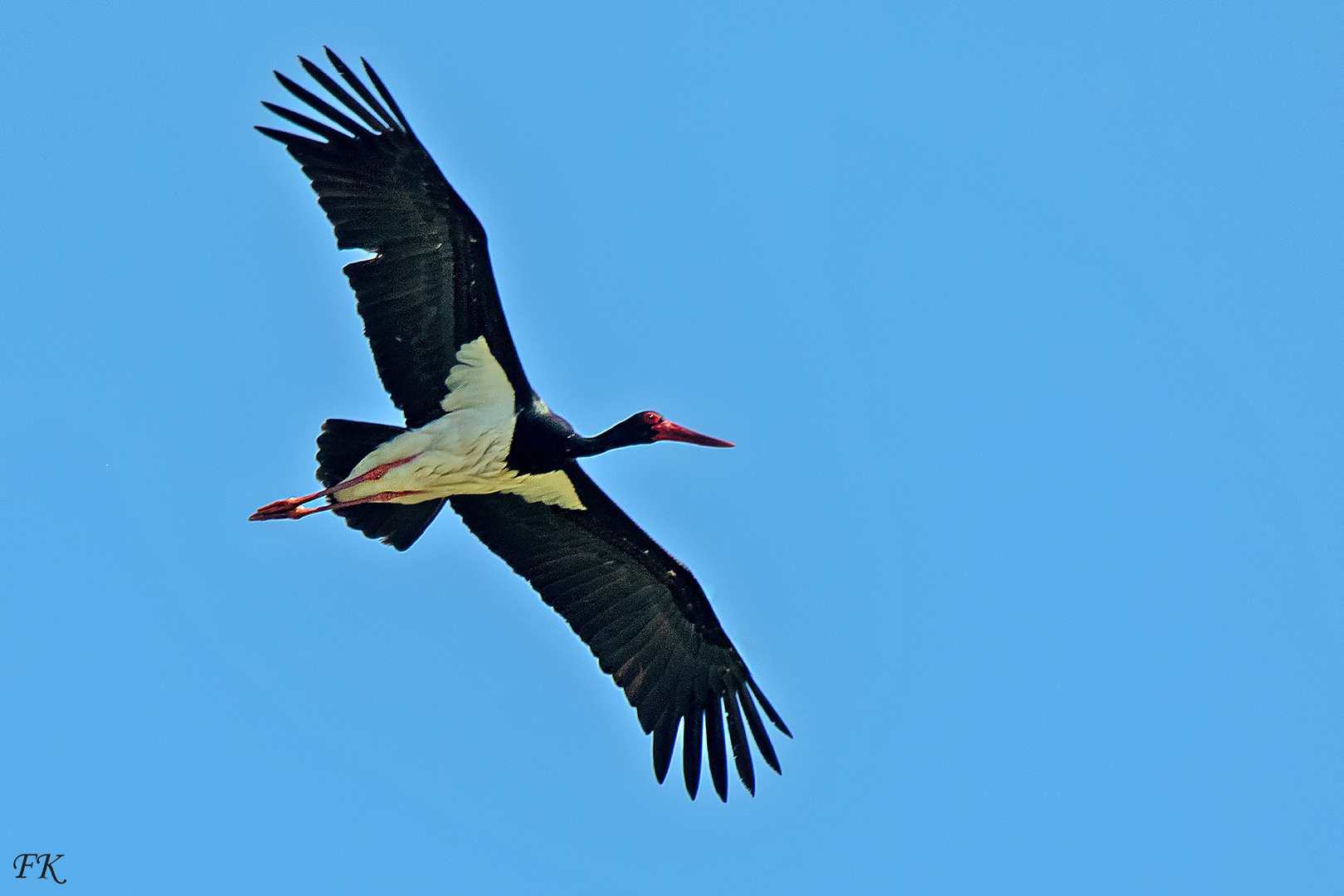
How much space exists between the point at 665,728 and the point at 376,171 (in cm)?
487

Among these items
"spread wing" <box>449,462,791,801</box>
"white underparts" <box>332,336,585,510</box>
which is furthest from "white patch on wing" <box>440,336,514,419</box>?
"spread wing" <box>449,462,791,801</box>

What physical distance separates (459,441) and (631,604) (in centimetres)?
216

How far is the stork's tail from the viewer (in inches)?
512

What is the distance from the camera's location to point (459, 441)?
13.2 metres

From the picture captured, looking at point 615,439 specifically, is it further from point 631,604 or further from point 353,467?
point 353,467

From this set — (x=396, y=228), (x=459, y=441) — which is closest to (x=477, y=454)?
(x=459, y=441)

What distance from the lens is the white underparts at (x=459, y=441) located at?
Result: 13078mm

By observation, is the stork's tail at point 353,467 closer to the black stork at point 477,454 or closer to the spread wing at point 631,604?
the black stork at point 477,454

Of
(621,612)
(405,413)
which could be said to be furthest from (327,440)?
(621,612)

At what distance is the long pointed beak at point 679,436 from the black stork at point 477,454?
0.05 ft

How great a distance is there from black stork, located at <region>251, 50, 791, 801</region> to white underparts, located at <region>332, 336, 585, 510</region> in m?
0.01

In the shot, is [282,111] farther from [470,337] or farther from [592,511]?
[592,511]

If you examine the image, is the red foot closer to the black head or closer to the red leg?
the red leg

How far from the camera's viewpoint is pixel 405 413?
43.8 feet
